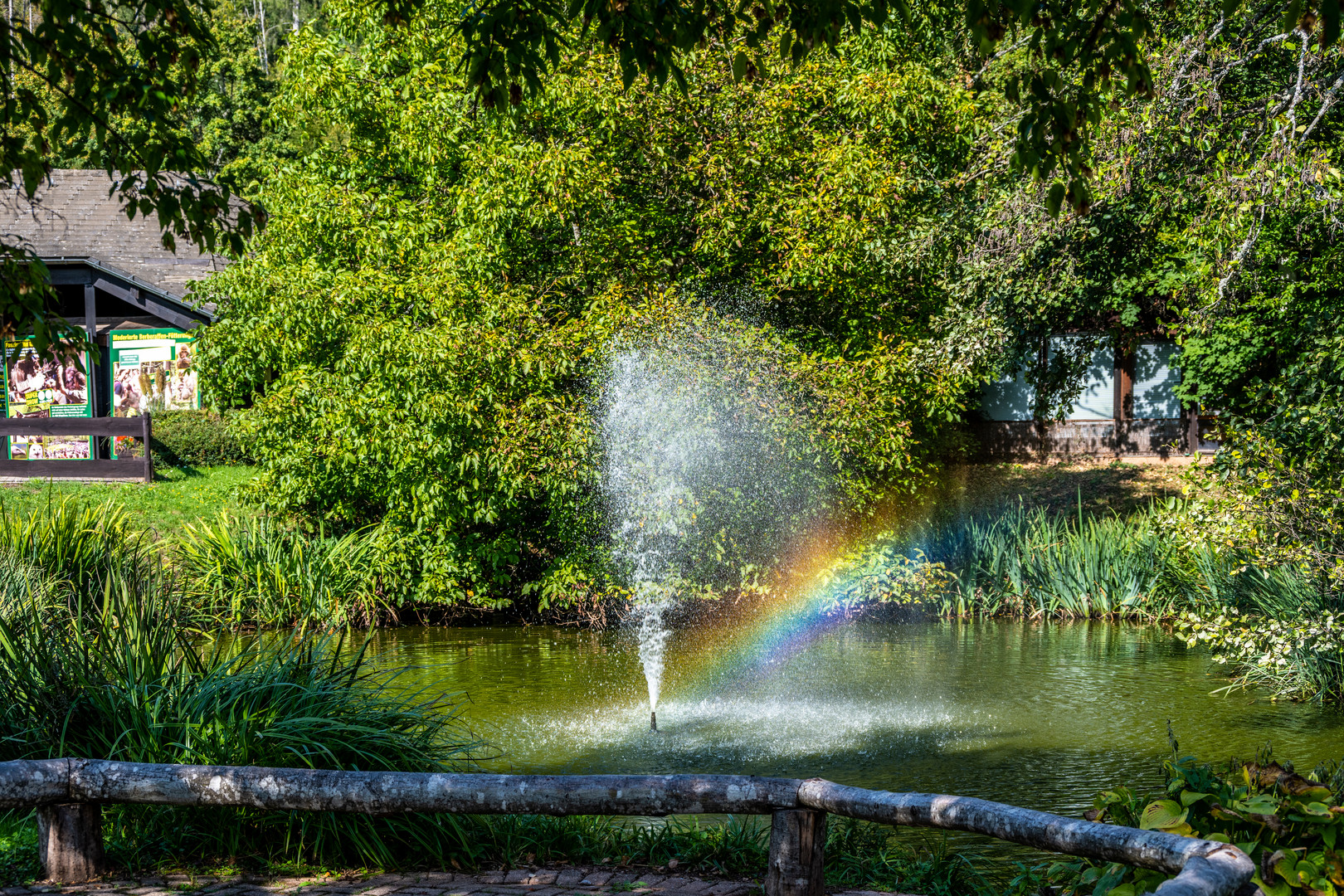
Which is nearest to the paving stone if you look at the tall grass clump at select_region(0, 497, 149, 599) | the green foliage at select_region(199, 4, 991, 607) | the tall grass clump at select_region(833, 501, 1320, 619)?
the tall grass clump at select_region(0, 497, 149, 599)

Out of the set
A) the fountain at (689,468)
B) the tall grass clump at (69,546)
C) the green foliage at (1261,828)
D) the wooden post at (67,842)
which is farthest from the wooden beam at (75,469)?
the green foliage at (1261,828)

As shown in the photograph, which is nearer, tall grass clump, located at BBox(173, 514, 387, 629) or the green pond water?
the green pond water

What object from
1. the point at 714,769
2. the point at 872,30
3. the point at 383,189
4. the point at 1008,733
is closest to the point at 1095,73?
the point at 714,769

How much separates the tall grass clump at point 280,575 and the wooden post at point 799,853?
10458 mm

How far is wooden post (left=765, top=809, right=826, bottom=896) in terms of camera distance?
4348mm

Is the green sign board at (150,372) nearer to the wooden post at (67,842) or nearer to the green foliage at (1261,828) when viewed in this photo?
the wooden post at (67,842)

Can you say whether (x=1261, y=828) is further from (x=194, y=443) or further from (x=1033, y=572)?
(x=194, y=443)

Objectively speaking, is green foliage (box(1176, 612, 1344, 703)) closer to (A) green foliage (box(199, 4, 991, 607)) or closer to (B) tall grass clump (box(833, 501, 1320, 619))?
(B) tall grass clump (box(833, 501, 1320, 619))

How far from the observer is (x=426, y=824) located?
5473 millimetres

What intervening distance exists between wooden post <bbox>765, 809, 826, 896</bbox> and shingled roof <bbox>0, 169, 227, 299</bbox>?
75.5ft

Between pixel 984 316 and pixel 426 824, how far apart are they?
1019cm

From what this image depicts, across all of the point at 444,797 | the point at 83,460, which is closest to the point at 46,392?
the point at 83,460

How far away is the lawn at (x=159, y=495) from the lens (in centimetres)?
1700

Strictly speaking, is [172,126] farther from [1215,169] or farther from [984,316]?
[984,316]
